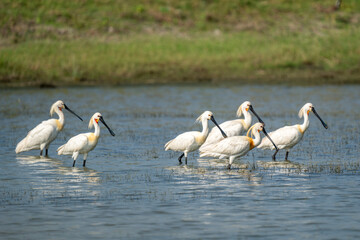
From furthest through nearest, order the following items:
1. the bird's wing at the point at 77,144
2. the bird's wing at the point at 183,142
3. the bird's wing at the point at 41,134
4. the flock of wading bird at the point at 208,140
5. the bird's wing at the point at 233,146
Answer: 1. the bird's wing at the point at 41,134
2. the bird's wing at the point at 183,142
3. the bird's wing at the point at 77,144
4. the flock of wading bird at the point at 208,140
5. the bird's wing at the point at 233,146

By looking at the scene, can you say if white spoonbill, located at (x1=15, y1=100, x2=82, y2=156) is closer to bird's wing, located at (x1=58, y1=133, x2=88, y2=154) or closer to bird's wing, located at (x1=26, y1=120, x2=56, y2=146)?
bird's wing, located at (x1=26, y1=120, x2=56, y2=146)

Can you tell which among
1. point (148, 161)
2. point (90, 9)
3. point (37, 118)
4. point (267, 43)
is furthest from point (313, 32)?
point (148, 161)

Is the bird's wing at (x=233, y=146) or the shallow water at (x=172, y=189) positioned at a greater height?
the bird's wing at (x=233, y=146)

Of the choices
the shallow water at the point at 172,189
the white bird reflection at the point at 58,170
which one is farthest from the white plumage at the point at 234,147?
the white bird reflection at the point at 58,170

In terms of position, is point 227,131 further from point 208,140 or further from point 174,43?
point 174,43

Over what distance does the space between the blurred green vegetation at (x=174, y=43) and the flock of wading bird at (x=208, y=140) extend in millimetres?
16855

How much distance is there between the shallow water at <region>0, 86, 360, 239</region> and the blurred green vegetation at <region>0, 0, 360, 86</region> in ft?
37.4

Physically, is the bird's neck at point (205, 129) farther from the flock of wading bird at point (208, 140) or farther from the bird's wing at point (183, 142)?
the bird's wing at point (183, 142)

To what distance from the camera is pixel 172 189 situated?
12.2 metres

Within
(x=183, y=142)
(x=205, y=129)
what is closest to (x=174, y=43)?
(x=205, y=129)

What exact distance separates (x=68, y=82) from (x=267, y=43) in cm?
1035

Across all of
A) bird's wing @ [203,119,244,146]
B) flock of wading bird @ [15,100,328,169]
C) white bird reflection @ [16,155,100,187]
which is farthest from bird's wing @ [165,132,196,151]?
white bird reflection @ [16,155,100,187]

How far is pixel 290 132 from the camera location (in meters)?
15.7

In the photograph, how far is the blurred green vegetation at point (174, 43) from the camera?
34000 millimetres
